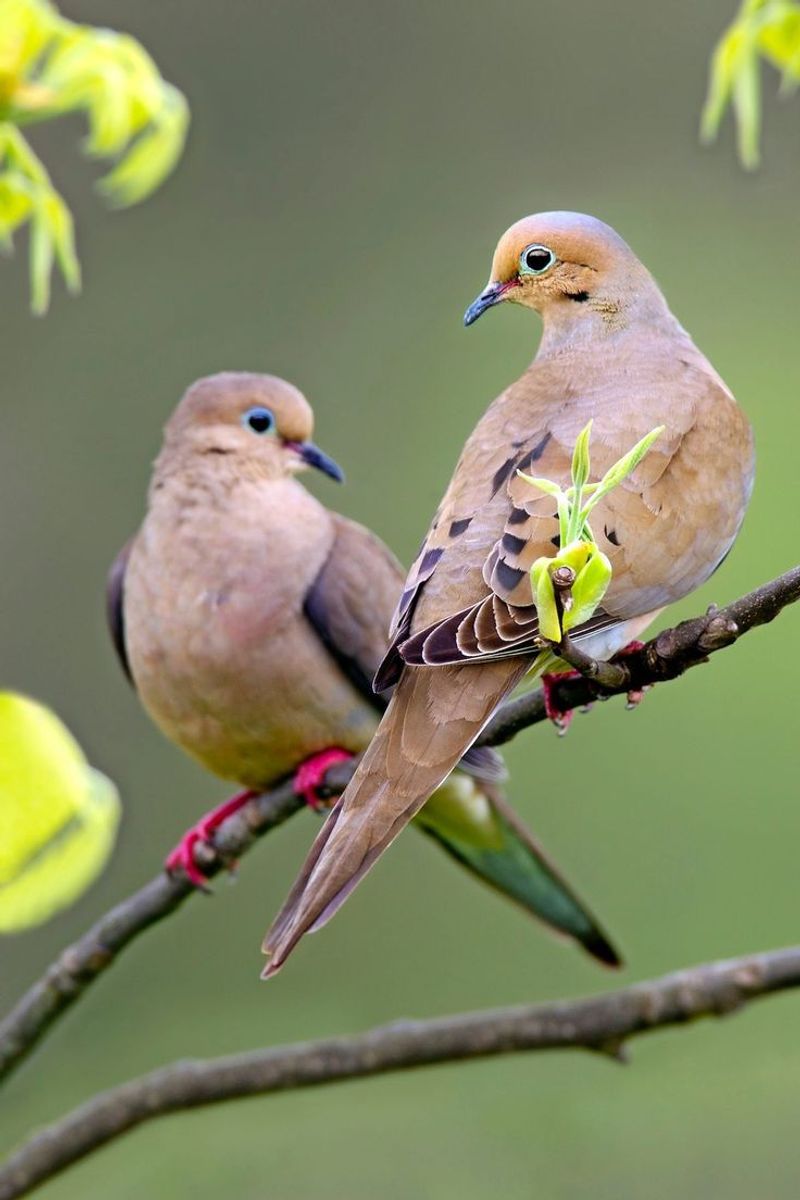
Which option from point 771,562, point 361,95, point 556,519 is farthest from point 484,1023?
point 361,95

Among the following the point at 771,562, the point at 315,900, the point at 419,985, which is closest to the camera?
the point at 315,900

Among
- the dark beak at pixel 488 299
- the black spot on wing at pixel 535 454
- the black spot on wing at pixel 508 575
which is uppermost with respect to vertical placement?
the dark beak at pixel 488 299

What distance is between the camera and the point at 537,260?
162 centimetres

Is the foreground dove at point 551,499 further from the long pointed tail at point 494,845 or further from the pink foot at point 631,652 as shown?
the long pointed tail at point 494,845

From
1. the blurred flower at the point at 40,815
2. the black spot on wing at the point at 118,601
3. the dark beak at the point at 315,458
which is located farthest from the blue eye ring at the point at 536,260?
the black spot on wing at the point at 118,601

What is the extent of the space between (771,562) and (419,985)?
4.80 feet

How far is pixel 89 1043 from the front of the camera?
5.00 meters

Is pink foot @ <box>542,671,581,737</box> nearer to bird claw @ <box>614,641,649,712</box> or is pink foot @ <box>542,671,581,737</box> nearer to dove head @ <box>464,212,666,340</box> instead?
bird claw @ <box>614,641,649,712</box>

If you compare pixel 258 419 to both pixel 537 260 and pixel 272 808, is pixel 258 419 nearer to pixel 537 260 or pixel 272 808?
pixel 272 808

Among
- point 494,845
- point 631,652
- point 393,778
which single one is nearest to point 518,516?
point 631,652

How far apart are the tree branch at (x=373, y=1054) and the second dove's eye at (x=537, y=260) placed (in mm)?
872

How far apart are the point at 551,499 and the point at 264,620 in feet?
4.04

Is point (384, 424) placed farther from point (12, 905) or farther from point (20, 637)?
point (12, 905)

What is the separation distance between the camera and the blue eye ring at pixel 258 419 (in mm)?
2947
